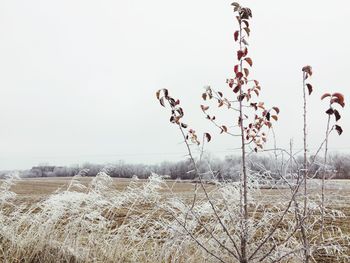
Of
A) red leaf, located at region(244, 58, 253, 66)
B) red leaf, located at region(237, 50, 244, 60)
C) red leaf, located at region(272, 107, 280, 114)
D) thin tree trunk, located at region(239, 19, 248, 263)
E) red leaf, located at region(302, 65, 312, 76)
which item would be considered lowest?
thin tree trunk, located at region(239, 19, 248, 263)

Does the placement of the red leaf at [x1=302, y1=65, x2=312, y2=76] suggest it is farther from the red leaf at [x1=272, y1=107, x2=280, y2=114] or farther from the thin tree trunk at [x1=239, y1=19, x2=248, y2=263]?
the thin tree trunk at [x1=239, y1=19, x2=248, y2=263]

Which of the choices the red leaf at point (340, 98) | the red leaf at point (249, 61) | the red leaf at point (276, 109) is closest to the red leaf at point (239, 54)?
the red leaf at point (249, 61)

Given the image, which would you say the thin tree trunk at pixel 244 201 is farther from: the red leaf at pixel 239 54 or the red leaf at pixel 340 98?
the red leaf at pixel 340 98

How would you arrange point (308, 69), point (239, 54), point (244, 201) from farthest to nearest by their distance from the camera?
point (244, 201) < point (239, 54) < point (308, 69)

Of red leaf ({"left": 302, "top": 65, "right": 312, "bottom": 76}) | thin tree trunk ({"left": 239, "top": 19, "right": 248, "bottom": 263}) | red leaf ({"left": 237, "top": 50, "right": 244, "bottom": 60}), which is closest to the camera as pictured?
red leaf ({"left": 302, "top": 65, "right": 312, "bottom": 76})

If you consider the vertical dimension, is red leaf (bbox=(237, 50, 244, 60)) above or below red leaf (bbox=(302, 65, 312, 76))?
above

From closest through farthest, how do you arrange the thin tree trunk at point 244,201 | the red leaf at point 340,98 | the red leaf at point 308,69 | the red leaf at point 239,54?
1. the red leaf at point 340,98
2. the red leaf at point 308,69
3. the red leaf at point 239,54
4. the thin tree trunk at point 244,201

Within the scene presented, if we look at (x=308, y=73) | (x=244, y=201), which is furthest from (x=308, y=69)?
(x=244, y=201)

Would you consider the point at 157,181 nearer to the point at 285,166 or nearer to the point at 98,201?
the point at 98,201

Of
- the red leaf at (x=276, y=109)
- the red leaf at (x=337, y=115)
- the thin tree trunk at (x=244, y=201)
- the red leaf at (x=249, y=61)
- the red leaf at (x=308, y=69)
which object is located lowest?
the thin tree trunk at (x=244, y=201)

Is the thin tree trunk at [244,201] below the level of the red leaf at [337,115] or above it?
below

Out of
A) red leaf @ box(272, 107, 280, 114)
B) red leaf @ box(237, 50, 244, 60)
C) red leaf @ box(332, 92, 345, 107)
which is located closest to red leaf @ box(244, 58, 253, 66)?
red leaf @ box(237, 50, 244, 60)

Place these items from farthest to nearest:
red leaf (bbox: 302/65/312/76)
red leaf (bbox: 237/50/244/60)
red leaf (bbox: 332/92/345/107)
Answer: red leaf (bbox: 237/50/244/60)
red leaf (bbox: 302/65/312/76)
red leaf (bbox: 332/92/345/107)

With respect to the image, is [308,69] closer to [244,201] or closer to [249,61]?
[249,61]
